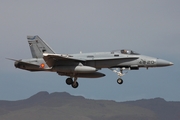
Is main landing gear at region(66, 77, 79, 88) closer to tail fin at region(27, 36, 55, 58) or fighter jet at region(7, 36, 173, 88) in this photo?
fighter jet at region(7, 36, 173, 88)

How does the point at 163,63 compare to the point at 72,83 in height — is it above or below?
above

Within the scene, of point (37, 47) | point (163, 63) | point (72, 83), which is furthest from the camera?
point (37, 47)

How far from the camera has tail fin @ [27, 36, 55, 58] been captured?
54272 millimetres

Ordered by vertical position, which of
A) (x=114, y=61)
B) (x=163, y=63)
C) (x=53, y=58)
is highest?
(x=53, y=58)

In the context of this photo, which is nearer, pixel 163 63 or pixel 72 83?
pixel 163 63

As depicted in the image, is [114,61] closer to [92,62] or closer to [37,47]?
[92,62]

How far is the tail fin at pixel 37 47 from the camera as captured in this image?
54.3m

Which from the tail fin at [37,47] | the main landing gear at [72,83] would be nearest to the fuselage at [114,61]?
the main landing gear at [72,83]

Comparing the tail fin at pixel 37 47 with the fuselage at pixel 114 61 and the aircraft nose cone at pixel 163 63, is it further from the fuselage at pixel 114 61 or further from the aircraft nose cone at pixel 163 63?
A: the aircraft nose cone at pixel 163 63

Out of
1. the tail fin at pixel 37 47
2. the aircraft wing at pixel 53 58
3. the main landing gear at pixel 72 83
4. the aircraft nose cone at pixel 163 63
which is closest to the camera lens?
the aircraft nose cone at pixel 163 63

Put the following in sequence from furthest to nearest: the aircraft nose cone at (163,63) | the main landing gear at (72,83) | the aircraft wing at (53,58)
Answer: the main landing gear at (72,83), the aircraft wing at (53,58), the aircraft nose cone at (163,63)

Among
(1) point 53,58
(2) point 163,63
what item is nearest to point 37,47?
(1) point 53,58

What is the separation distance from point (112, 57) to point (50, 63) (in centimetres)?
644

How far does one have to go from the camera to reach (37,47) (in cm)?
5462
